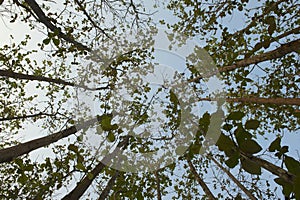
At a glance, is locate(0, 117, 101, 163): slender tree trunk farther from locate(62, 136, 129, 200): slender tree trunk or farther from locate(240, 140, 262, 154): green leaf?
locate(240, 140, 262, 154): green leaf

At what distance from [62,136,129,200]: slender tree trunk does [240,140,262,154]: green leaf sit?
9.16 ft

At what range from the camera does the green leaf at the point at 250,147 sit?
792 millimetres

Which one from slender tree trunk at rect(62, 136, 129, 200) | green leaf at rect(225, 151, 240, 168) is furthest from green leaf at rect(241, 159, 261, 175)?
slender tree trunk at rect(62, 136, 129, 200)

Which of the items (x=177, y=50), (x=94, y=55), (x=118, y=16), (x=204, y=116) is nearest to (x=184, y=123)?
(x=177, y=50)

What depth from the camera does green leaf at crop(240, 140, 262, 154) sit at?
0.79m

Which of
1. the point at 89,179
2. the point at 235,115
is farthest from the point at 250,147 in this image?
the point at 89,179

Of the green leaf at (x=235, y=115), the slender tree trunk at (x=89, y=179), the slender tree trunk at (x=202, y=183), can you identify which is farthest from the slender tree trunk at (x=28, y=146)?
the slender tree trunk at (x=202, y=183)

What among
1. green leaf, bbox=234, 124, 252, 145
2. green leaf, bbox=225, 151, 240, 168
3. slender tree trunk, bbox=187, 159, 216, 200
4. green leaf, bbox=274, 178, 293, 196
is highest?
slender tree trunk, bbox=187, 159, 216, 200

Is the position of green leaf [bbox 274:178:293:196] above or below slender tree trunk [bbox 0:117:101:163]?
below

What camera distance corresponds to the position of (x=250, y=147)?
2.64 ft

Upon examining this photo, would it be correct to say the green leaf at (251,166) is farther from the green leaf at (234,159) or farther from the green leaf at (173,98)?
the green leaf at (173,98)

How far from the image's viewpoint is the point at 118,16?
6.39 meters

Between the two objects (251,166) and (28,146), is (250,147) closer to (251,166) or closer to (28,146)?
(251,166)

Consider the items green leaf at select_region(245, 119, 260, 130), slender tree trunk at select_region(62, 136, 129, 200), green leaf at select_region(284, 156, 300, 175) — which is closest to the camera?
green leaf at select_region(284, 156, 300, 175)
